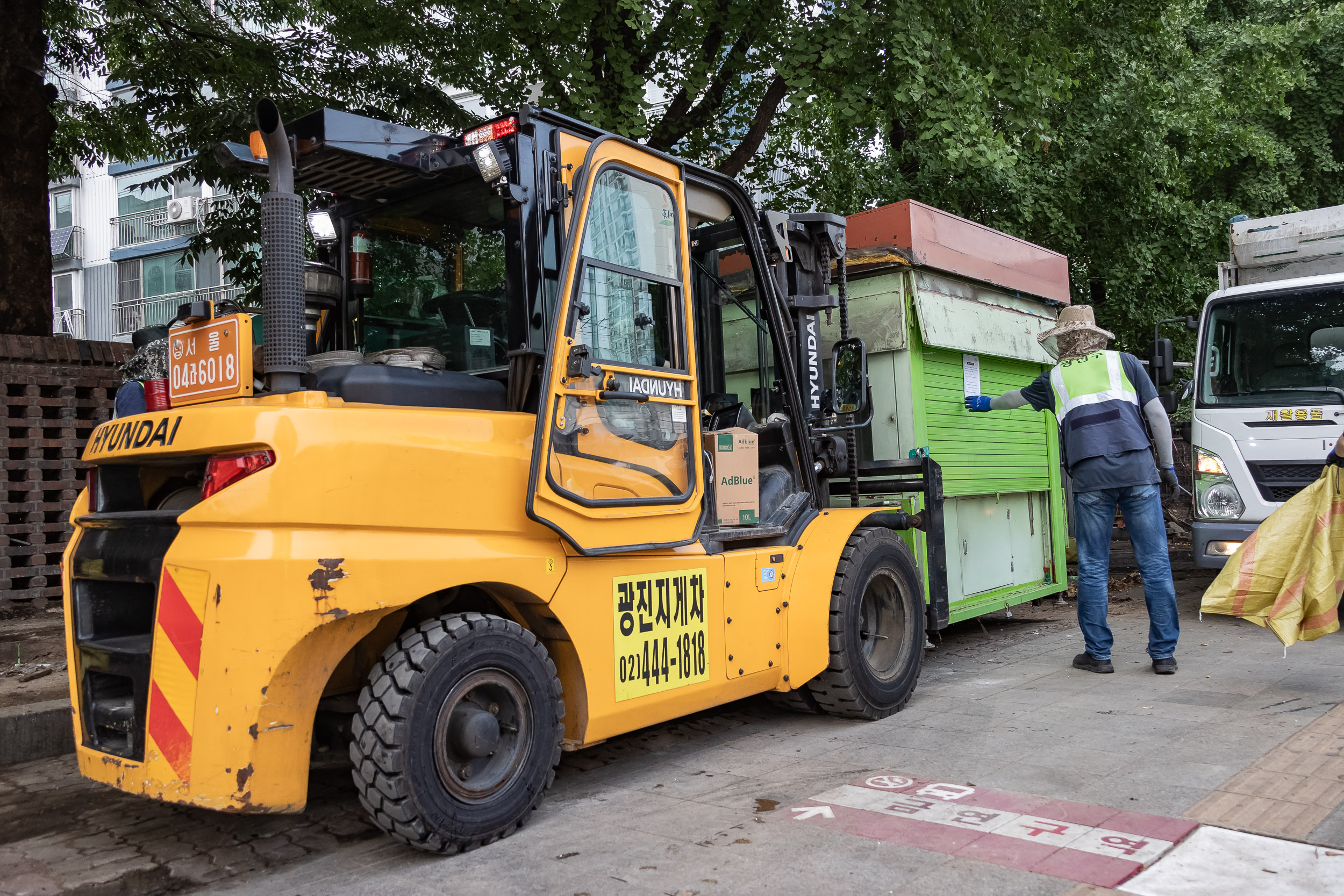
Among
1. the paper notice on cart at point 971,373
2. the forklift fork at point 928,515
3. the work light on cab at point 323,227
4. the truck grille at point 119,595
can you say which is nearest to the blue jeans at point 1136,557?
the forklift fork at point 928,515

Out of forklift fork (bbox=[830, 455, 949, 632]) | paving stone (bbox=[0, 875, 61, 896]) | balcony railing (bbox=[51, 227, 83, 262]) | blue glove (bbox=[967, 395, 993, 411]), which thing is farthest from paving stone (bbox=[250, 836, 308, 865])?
balcony railing (bbox=[51, 227, 83, 262])

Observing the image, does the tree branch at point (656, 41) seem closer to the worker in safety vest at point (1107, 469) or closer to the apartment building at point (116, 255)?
the worker in safety vest at point (1107, 469)

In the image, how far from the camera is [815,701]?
5.11 m

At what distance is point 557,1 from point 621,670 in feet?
20.8

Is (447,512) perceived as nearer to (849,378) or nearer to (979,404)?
(849,378)

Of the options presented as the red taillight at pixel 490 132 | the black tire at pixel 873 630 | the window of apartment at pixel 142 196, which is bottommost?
the black tire at pixel 873 630

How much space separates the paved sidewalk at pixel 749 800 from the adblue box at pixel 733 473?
1113 mm

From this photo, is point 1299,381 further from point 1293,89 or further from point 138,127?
point 138,127

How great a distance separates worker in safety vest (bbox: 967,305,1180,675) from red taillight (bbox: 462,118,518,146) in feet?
12.1

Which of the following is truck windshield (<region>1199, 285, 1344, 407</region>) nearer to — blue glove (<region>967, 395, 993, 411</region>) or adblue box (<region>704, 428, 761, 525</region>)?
blue glove (<region>967, 395, 993, 411</region>)

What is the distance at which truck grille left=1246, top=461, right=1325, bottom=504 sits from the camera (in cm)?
719

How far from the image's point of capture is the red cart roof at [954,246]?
6121 mm

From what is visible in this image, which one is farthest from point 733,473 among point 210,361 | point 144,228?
point 144,228

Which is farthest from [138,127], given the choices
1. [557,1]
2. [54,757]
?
[54,757]
